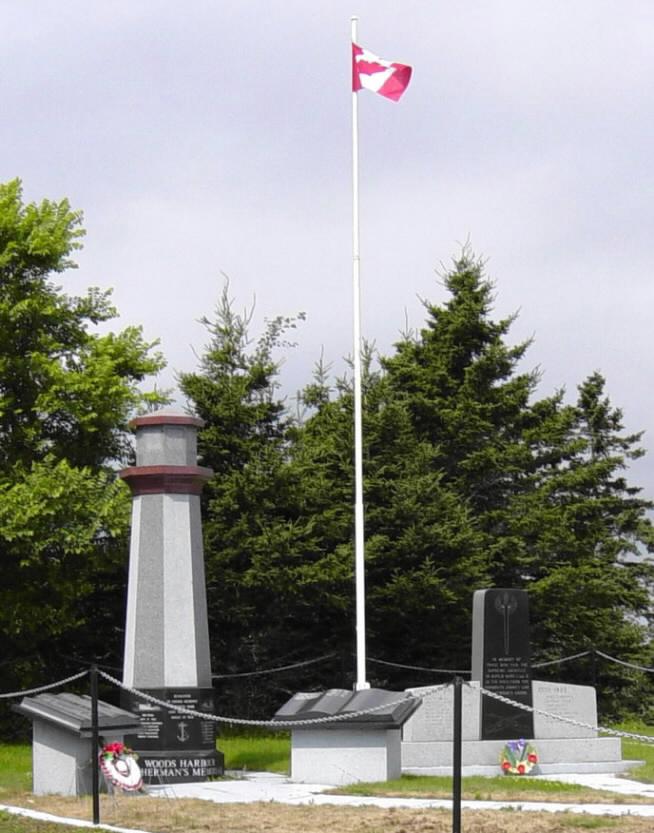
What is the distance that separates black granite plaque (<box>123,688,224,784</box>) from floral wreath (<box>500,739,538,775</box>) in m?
4.05

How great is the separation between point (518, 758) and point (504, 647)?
177cm

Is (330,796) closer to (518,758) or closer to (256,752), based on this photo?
(518,758)

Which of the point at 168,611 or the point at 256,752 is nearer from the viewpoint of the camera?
the point at 168,611

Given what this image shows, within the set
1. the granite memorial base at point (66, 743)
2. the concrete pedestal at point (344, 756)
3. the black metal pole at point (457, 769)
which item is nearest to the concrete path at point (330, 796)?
the concrete pedestal at point (344, 756)

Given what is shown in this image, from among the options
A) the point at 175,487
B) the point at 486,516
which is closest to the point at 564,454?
the point at 486,516

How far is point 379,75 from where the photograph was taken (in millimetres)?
21391

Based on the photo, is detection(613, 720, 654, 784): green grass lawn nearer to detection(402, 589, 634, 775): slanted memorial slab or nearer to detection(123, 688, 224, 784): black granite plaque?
detection(402, 589, 634, 775): slanted memorial slab

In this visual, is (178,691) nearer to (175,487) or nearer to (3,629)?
(175,487)

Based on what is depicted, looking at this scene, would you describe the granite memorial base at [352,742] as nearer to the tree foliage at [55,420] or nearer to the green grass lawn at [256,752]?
the green grass lawn at [256,752]

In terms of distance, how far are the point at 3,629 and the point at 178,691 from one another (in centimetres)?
801

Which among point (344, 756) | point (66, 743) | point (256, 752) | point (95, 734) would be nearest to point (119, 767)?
point (66, 743)

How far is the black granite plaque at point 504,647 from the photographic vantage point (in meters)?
19.5

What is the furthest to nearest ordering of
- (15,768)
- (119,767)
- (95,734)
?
(15,768) < (119,767) < (95,734)

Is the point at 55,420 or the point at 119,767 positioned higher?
the point at 55,420
